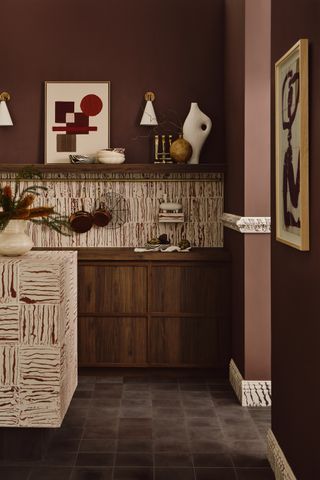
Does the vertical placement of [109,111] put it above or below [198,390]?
above

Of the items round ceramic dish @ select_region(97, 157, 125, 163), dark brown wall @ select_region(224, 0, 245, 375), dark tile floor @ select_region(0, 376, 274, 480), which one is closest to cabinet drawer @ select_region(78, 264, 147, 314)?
dark tile floor @ select_region(0, 376, 274, 480)

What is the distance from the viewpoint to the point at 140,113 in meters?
5.50

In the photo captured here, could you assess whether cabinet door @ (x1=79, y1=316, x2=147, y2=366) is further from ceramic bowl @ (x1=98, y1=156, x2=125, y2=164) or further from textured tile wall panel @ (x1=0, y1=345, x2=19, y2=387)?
textured tile wall panel @ (x1=0, y1=345, x2=19, y2=387)

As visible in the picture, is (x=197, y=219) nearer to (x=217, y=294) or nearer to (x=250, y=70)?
(x=217, y=294)

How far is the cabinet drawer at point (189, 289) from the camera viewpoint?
16.3ft

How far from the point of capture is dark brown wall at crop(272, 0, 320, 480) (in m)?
2.46

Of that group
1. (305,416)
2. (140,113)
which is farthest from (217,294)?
(305,416)

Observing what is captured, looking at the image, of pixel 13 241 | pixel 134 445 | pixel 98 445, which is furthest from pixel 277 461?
pixel 13 241

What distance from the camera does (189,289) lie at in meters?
4.96

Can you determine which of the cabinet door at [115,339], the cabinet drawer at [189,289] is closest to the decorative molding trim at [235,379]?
the cabinet drawer at [189,289]

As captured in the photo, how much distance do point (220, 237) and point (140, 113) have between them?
1226 millimetres

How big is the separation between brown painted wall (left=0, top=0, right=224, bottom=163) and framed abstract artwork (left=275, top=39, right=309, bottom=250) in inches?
97.5

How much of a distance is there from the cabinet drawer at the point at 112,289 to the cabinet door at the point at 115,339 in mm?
77

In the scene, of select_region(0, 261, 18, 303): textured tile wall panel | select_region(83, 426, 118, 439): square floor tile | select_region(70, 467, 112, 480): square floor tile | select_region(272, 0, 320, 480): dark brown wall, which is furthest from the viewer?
select_region(83, 426, 118, 439): square floor tile
